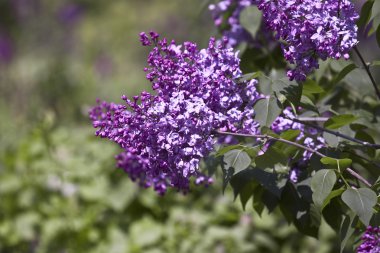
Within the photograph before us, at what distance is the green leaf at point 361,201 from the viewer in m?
1.92

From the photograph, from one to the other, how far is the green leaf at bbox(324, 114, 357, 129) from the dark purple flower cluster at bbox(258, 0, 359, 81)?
0.38m

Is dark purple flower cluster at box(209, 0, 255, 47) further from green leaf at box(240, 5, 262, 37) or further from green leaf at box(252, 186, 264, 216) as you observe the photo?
green leaf at box(252, 186, 264, 216)

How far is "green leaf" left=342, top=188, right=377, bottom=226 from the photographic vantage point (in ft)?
6.29

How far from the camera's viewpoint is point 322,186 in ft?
6.56

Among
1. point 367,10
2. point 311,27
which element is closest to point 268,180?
point 311,27

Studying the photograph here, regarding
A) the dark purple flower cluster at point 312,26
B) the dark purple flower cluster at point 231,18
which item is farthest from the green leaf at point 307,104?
the dark purple flower cluster at point 231,18

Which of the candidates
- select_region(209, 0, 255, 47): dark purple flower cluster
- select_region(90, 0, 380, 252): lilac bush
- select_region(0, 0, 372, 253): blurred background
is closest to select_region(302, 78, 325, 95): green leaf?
select_region(90, 0, 380, 252): lilac bush

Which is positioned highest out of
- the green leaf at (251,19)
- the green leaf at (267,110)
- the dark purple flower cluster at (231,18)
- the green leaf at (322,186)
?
the dark purple flower cluster at (231,18)

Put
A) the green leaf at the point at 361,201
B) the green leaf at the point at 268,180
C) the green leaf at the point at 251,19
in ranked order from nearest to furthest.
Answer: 1. the green leaf at the point at 361,201
2. the green leaf at the point at 268,180
3. the green leaf at the point at 251,19

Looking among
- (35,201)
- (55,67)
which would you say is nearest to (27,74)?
(55,67)

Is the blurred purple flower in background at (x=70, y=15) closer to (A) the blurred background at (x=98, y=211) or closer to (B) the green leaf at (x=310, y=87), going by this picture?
(A) the blurred background at (x=98, y=211)

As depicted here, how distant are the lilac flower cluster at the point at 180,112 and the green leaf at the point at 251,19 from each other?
887mm

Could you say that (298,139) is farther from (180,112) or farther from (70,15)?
(70,15)

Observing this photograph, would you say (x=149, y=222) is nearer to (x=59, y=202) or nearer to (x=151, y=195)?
(x=151, y=195)
